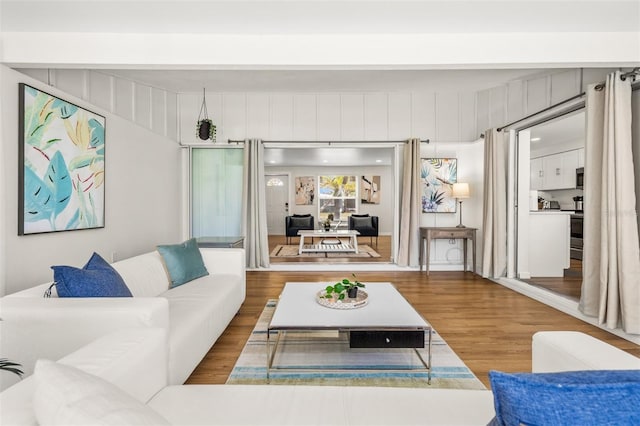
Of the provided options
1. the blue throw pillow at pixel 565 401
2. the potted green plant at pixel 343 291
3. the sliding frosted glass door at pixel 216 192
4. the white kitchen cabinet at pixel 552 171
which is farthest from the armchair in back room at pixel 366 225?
the blue throw pillow at pixel 565 401

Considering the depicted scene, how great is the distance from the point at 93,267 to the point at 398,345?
1.92m

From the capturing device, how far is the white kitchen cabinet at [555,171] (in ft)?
21.4

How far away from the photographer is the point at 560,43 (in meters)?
2.28

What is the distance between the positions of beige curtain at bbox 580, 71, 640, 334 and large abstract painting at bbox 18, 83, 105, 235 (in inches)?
177

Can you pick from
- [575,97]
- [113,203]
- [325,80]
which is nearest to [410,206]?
[325,80]

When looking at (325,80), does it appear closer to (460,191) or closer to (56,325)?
(460,191)

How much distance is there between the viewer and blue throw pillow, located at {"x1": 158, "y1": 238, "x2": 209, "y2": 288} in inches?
111

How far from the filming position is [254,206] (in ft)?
17.4

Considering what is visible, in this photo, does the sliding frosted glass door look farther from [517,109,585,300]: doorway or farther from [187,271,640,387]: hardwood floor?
[517,109,585,300]: doorway

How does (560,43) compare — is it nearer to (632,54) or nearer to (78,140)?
(632,54)

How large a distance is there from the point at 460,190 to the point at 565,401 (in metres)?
4.70

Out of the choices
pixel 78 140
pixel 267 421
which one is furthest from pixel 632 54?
pixel 78 140

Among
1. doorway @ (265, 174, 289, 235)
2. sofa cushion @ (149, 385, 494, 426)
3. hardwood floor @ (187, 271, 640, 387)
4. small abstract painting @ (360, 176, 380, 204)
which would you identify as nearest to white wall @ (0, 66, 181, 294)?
hardwood floor @ (187, 271, 640, 387)

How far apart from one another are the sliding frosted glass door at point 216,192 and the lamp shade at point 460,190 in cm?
343
